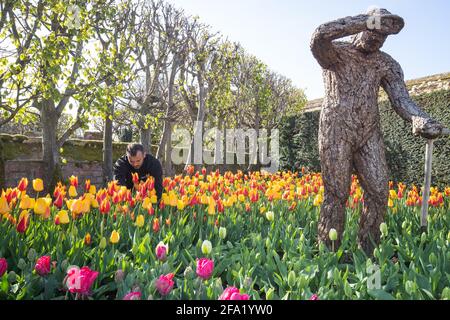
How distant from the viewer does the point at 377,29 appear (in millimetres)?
3174

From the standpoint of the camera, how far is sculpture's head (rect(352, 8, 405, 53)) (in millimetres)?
3117

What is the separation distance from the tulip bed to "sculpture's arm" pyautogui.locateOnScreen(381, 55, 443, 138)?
908mm

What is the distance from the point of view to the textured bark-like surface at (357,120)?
3.30 m

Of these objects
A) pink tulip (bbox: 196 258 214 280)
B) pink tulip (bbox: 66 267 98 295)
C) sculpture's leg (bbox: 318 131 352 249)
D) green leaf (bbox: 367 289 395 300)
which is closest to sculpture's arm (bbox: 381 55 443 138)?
sculpture's leg (bbox: 318 131 352 249)

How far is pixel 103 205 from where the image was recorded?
3506 millimetres

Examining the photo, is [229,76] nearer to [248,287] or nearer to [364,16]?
[364,16]

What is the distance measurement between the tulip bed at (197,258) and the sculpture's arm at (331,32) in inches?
62.0

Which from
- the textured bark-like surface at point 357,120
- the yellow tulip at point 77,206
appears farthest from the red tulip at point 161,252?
the textured bark-like surface at point 357,120

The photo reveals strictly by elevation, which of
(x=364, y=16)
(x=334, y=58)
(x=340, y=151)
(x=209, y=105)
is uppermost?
(x=209, y=105)

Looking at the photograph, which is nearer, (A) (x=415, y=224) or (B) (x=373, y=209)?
(B) (x=373, y=209)

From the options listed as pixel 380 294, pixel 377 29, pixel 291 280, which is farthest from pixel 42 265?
pixel 377 29

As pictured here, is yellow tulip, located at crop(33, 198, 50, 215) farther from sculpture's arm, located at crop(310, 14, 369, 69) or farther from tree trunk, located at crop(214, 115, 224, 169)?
tree trunk, located at crop(214, 115, 224, 169)
